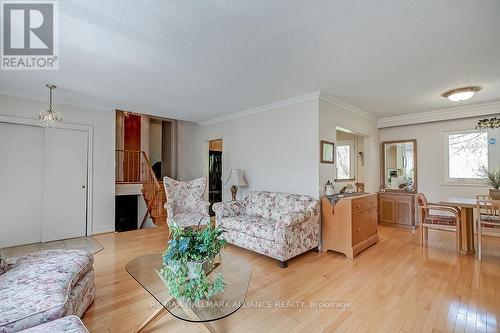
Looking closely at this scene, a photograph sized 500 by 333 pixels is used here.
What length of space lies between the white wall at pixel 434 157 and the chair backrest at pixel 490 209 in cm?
149

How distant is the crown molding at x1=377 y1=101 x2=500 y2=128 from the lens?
4.27 metres

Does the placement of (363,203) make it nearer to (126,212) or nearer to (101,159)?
(101,159)

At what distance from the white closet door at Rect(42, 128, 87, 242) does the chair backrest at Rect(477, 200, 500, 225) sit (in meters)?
6.26

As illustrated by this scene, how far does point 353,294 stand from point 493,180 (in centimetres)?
331

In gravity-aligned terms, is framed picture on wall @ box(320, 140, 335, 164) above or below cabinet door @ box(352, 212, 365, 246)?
above

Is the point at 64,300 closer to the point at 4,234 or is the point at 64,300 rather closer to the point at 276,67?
the point at 276,67

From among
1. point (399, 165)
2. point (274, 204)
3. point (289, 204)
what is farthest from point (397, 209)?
point (274, 204)

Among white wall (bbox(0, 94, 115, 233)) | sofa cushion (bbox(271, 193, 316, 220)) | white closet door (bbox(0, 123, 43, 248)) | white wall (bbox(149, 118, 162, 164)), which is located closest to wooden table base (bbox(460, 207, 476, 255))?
sofa cushion (bbox(271, 193, 316, 220))

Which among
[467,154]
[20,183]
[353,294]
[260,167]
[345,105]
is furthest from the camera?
[467,154]

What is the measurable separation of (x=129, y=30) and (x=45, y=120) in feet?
7.82

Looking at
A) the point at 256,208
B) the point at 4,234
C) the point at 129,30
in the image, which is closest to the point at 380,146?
the point at 256,208

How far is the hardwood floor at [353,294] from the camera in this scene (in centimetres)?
189

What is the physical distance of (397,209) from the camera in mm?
5086

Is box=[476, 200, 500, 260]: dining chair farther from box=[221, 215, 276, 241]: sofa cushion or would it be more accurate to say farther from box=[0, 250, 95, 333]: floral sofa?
box=[0, 250, 95, 333]: floral sofa
